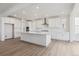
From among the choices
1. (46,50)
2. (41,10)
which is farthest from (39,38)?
(41,10)

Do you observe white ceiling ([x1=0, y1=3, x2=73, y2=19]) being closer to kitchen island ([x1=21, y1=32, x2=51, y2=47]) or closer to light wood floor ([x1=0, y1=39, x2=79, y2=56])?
light wood floor ([x1=0, y1=39, x2=79, y2=56])

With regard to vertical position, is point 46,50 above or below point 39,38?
below

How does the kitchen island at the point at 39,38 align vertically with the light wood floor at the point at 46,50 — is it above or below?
above

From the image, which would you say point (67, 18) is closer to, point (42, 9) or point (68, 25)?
point (68, 25)

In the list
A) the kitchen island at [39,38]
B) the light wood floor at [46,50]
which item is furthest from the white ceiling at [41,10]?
the kitchen island at [39,38]

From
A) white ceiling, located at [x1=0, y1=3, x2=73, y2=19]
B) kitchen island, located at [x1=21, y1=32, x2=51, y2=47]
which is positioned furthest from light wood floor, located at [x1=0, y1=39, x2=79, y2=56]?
white ceiling, located at [x1=0, y1=3, x2=73, y2=19]

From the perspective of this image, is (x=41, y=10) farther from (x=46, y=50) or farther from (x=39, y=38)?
(x=39, y=38)

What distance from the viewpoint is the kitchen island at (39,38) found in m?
5.05

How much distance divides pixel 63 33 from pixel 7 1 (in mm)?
2776

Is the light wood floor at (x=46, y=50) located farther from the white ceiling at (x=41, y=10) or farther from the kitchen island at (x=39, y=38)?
the white ceiling at (x=41, y=10)

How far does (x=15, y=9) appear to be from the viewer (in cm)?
355

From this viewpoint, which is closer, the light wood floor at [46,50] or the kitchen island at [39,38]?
the light wood floor at [46,50]

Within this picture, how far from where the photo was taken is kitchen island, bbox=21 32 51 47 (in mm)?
5051

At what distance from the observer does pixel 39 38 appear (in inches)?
211
